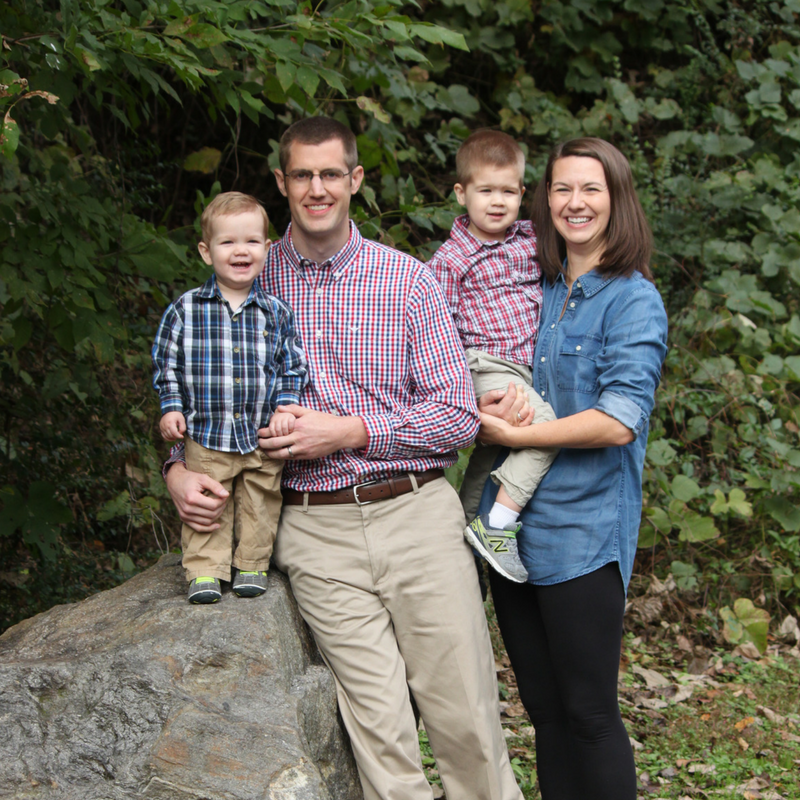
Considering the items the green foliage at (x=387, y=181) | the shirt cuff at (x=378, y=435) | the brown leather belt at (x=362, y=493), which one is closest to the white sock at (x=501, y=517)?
the brown leather belt at (x=362, y=493)

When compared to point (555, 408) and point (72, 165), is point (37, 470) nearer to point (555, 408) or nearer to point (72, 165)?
point (72, 165)

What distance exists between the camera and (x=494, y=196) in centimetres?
258

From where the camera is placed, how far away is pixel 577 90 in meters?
6.27

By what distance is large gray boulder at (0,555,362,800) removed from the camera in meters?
1.92

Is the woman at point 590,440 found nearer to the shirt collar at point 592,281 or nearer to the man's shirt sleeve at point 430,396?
the shirt collar at point 592,281

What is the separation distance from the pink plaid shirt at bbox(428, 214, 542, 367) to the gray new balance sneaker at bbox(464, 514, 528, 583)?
1.60 feet

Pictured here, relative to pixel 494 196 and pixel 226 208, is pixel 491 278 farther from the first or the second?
pixel 226 208

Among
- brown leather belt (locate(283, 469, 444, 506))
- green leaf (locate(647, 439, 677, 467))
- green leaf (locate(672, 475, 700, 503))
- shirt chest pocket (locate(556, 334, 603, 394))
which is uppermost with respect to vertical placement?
shirt chest pocket (locate(556, 334, 603, 394))

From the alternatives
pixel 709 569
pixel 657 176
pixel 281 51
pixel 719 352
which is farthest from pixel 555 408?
pixel 657 176

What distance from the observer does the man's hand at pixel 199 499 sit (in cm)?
223

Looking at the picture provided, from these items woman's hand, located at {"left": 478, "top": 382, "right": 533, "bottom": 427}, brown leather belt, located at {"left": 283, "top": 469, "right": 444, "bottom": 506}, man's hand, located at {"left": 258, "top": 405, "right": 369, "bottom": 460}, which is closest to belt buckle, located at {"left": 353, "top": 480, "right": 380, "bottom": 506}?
brown leather belt, located at {"left": 283, "top": 469, "right": 444, "bottom": 506}

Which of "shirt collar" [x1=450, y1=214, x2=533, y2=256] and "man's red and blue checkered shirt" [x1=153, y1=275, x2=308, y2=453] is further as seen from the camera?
"shirt collar" [x1=450, y1=214, x2=533, y2=256]

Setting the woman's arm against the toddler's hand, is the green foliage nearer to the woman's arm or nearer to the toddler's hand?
the toddler's hand

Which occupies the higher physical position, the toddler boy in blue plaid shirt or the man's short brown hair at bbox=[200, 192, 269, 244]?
the man's short brown hair at bbox=[200, 192, 269, 244]
